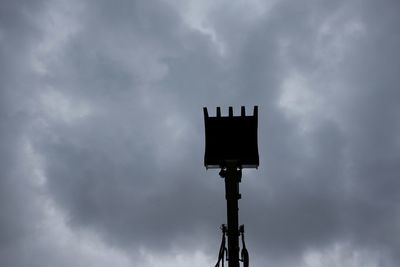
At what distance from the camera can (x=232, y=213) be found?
1117 centimetres

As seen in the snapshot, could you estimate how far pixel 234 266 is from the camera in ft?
36.1

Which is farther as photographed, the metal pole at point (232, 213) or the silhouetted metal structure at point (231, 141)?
the silhouetted metal structure at point (231, 141)

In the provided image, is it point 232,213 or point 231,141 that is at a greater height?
point 231,141

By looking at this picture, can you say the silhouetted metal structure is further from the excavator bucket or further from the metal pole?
the metal pole

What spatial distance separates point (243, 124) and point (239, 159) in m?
0.87

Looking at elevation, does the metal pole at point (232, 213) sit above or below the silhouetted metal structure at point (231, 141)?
below

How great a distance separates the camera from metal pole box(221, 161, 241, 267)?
11031 millimetres

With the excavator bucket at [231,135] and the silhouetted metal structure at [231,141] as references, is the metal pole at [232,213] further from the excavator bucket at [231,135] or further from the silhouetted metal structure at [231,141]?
the excavator bucket at [231,135]

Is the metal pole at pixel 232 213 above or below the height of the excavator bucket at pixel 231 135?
below

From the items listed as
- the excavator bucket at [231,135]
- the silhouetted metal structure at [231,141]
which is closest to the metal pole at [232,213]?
the silhouetted metal structure at [231,141]

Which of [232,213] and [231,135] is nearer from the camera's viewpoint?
[232,213]

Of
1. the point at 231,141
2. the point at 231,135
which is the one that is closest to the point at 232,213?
the point at 231,141

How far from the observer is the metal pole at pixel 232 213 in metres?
11.0

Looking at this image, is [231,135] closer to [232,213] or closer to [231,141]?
[231,141]
